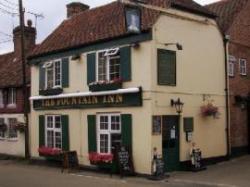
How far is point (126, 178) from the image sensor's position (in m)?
18.8

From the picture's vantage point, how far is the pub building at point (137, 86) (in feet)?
62.2

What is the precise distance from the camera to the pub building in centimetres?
1897

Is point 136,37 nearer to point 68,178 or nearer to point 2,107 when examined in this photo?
point 68,178

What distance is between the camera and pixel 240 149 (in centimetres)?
2377

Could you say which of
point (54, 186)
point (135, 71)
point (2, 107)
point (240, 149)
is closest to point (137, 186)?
point (54, 186)

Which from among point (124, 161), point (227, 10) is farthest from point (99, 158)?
point (227, 10)

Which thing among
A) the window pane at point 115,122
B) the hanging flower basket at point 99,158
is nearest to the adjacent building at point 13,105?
the hanging flower basket at point 99,158

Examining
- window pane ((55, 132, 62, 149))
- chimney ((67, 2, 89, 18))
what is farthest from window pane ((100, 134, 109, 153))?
chimney ((67, 2, 89, 18))

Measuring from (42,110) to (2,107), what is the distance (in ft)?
18.4

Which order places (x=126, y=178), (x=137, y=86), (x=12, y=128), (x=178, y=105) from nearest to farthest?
(x=126, y=178), (x=137, y=86), (x=178, y=105), (x=12, y=128)

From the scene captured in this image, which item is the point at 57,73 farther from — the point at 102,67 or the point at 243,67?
the point at 243,67

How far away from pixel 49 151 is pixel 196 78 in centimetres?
786

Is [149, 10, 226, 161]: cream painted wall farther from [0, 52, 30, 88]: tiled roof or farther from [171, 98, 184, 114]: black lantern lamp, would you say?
[0, 52, 30, 88]: tiled roof

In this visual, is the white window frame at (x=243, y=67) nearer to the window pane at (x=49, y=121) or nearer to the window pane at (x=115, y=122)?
the window pane at (x=115, y=122)
